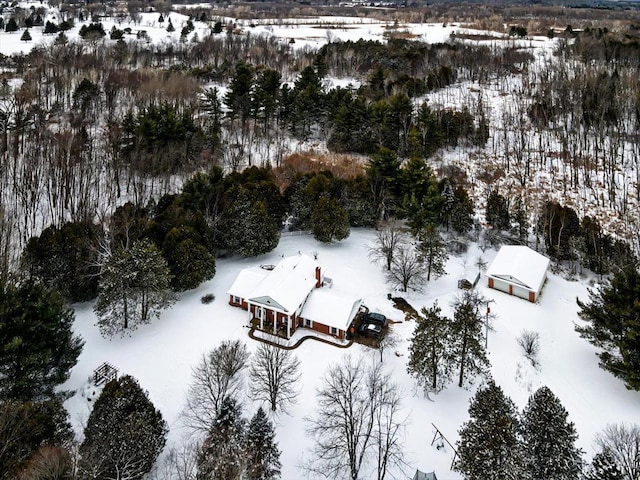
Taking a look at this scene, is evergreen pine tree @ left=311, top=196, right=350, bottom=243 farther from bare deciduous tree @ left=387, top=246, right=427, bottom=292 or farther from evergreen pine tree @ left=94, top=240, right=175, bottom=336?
evergreen pine tree @ left=94, top=240, right=175, bottom=336

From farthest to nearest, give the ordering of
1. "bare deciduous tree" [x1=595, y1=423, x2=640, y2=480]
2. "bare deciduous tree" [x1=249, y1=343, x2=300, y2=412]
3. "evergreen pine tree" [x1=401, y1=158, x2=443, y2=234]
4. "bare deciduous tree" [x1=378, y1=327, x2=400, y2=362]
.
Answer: "evergreen pine tree" [x1=401, y1=158, x2=443, y2=234]
"bare deciduous tree" [x1=378, y1=327, x2=400, y2=362]
"bare deciduous tree" [x1=249, y1=343, x2=300, y2=412]
"bare deciduous tree" [x1=595, y1=423, x2=640, y2=480]

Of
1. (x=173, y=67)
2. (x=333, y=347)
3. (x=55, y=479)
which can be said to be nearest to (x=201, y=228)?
(x=333, y=347)

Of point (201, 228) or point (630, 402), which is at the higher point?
point (201, 228)

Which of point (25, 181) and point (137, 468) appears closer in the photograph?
point (137, 468)

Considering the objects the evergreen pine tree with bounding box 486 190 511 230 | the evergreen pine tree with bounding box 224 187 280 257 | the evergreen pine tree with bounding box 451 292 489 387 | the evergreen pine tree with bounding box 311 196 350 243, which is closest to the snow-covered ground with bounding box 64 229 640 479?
the evergreen pine tree with bounding box 451 292 489 387

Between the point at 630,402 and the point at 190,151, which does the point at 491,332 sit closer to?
the point at 630,402

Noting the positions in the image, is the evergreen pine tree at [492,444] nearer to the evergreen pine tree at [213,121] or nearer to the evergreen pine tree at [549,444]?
the evergreen pine tree at [549,444]

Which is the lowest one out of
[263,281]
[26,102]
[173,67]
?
[263,281]
